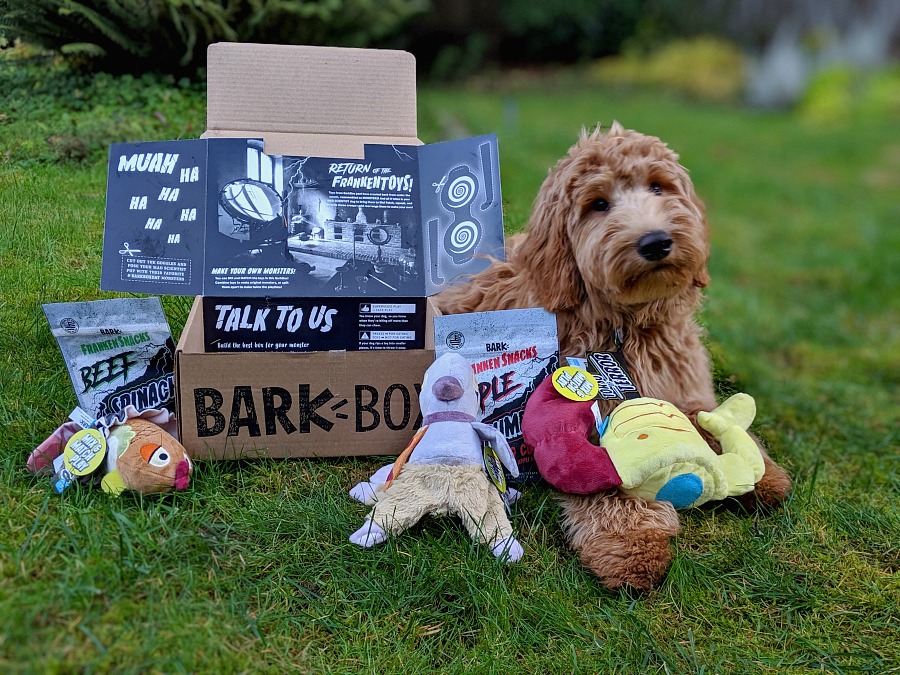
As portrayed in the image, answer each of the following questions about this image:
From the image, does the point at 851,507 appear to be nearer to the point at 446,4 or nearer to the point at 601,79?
the point at 446,4

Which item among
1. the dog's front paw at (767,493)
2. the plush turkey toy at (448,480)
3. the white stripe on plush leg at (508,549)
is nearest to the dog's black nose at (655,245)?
the plush turkey toy at (448,480)

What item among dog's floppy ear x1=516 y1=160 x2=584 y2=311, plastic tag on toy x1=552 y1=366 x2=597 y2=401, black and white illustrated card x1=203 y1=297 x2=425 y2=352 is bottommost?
plastic tag on toy x1=552 y1=366 x2=597 y2=401

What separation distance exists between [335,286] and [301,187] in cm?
45

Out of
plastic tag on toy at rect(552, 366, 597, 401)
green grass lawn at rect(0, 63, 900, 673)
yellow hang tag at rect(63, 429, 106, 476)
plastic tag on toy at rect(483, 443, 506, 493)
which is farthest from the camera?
plastic tag on toy at rect(552, 366, 597, 401)

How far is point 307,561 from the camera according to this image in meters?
2.70

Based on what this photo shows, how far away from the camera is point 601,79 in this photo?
683 inches

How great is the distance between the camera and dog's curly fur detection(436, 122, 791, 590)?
291 cm

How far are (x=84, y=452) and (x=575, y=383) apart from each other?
1.72 metres

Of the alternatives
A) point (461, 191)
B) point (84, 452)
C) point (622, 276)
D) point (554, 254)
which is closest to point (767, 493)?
point (622, 276)

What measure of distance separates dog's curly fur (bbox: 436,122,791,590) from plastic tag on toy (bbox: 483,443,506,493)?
271mm

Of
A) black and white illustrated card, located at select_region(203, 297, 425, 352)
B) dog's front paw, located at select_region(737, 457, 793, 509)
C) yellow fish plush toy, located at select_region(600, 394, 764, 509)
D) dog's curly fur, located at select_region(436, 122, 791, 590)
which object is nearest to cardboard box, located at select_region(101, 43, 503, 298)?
black and white illustrated card, located at select_region(203, 297, 425, 352)

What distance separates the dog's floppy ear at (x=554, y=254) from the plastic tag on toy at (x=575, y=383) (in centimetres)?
31

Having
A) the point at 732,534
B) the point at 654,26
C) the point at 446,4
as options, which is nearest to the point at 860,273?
the point at 732,534

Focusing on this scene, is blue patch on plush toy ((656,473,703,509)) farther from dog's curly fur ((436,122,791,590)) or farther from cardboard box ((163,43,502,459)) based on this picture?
cardboard box ((163,43,502,459))
